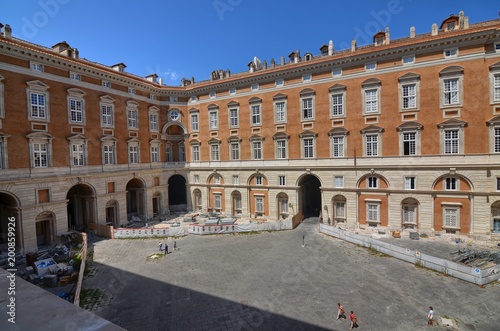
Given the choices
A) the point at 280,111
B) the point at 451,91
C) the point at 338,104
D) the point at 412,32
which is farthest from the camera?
the point at 280,111

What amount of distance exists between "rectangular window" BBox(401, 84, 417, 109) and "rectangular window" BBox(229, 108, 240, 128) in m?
19.9

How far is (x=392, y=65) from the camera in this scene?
28797 mm

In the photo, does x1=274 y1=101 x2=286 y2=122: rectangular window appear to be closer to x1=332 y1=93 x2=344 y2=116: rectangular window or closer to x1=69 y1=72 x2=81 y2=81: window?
x1=332 y1=93 x2=344 y2=116: rectangular window

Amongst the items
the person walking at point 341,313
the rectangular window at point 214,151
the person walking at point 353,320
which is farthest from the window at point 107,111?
the person walking at point 353,320

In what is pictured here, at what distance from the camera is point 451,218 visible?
27266mm

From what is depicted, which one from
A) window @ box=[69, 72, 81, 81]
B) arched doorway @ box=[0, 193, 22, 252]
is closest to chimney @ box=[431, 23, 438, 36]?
window @ box=[69, 72, 81, 81]

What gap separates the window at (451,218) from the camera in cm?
2704

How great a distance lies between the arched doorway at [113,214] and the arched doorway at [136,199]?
9.28 ft

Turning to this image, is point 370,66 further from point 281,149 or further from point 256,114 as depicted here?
point 256,114

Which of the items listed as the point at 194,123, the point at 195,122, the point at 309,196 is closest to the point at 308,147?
the point at 309,196

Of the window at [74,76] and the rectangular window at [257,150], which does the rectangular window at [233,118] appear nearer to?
the rectangular window at [257,150]

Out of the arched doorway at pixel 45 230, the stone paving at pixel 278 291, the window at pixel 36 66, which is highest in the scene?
the window at pixel 36 66

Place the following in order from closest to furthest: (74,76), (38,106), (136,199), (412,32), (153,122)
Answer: (38,106) → (74,76) → (412,32) → (136,199) → (153,122)

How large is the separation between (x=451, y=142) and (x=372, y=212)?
10.3 meters
